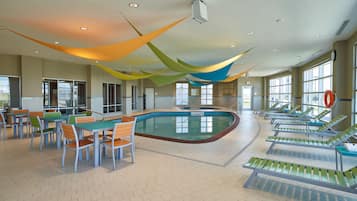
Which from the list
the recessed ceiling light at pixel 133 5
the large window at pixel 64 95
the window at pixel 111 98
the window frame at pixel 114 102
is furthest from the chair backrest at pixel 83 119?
the window at pixel 111 98

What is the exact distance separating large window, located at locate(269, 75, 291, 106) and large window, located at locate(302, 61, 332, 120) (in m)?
1.95

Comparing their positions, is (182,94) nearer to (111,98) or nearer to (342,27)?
Answer: (111,98)

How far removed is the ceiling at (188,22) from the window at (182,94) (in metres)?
10.8

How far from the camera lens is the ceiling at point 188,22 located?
320 cm

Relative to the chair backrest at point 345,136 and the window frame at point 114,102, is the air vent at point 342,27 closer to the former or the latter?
the chair backrest at point 345,136

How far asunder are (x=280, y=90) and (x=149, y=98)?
9.84 m

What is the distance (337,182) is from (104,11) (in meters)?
4.14

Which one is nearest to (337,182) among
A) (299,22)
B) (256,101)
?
(299,22)

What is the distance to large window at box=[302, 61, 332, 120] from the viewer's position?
7.24 meters

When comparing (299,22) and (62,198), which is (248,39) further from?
(62,198)

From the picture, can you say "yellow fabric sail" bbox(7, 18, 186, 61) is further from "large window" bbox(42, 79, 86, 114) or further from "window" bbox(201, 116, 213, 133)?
"large window" bbox(42, 79, 86, 114)

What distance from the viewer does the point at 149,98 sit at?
15.6m

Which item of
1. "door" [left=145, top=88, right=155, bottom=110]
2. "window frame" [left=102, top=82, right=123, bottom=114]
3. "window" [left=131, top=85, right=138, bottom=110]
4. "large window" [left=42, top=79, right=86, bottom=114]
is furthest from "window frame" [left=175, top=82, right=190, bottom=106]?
"large window" [left=42, top=79, right=86, bottom=114]

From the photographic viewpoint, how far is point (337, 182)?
6.61ft
